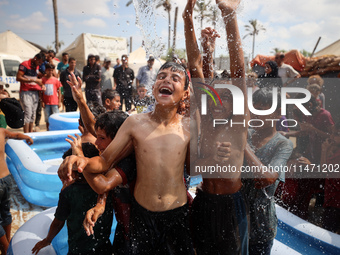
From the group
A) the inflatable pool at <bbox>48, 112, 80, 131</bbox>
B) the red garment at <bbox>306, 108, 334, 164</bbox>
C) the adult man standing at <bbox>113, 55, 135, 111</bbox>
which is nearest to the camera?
the red garment at <bbox>306, 108, 334, 164</bbox>

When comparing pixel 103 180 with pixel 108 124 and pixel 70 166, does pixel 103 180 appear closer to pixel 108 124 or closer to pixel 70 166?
pixel 70 166

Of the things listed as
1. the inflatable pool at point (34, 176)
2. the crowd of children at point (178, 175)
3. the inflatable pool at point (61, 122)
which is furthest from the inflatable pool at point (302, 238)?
the inflatable pool at point (61, 122)

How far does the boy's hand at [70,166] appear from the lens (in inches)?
55.3

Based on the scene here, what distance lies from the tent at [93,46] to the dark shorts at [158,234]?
53.1ft

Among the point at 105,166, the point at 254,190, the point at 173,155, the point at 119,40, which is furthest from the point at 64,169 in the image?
the point at 119,40

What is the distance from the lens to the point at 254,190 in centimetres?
208

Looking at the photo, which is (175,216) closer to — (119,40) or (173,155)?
(173,155)

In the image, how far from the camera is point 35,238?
2.40 m

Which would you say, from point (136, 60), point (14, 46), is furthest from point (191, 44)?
point (14, 46)

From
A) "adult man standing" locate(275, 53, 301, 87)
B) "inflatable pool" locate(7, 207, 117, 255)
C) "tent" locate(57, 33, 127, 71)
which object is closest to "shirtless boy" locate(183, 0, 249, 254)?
"inflatable pool" locate(7, 207, 117, 255)

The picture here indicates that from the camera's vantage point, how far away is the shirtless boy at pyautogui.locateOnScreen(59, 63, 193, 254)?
1705 mm

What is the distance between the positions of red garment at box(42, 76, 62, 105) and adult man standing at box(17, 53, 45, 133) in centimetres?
38

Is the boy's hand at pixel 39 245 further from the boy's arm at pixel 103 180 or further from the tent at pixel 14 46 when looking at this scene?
the tent at pixel 14 46

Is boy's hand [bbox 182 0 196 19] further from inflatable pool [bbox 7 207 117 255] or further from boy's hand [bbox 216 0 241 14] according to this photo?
inflatable pool [bbox 7 207 117 255]
